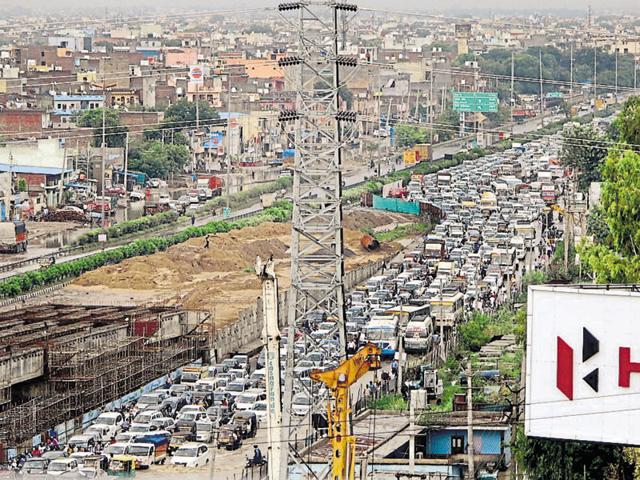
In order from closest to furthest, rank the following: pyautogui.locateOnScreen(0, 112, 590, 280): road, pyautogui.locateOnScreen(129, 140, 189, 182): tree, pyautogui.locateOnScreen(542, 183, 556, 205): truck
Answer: pyautogui.locateOnScreen(0, 112, 590, 280): road, pyautogui.locateOnScreen(542, 183, 556, 205): truck, pyautogui.locateOnScreen(129, 140, 189, 182): tree

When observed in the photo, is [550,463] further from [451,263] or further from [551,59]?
[551,59]

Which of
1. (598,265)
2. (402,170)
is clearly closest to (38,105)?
(402,170)

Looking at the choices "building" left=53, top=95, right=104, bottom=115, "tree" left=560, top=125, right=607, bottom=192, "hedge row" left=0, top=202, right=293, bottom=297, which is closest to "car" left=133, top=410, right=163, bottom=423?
"hedge row" left=0, top=202, right=293, bottom=297

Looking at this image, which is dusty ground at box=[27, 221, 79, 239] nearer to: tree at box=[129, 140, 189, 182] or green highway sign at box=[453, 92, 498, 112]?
tree at box=[129, 140, 189, 182]

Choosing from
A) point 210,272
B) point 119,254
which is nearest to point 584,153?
point 210,272

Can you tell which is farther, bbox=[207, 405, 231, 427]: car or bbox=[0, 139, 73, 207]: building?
bbox=[0, 139, 73, 207]: building

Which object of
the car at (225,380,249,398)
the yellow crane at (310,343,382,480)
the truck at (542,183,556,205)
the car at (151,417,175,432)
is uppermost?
the yellow crane at (310,343,382,480)

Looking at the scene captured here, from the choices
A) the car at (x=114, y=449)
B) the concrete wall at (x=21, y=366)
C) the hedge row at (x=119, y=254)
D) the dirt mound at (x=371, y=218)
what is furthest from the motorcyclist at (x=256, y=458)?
the dirt mound at (x=371, y=218)

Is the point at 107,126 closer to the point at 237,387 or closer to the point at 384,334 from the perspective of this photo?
the point at 384,334
